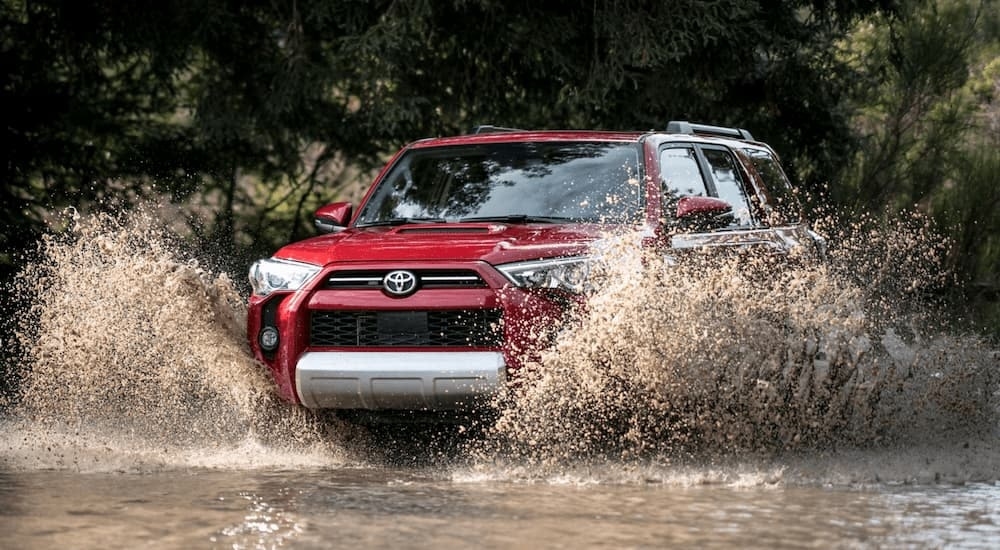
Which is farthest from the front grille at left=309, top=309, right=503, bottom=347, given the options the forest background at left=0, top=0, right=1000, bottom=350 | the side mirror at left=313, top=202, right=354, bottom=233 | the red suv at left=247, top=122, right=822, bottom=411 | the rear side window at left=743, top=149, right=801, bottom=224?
the forest background at left=0, top=0, right=1000, bottom=350

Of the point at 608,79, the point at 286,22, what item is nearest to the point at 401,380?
the point at 608,79

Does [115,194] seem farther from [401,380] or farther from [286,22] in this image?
[401,380]

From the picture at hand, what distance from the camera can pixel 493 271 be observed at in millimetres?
7531

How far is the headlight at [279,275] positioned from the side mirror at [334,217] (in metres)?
0.93

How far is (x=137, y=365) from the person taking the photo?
9141mm

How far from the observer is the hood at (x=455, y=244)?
300 inches

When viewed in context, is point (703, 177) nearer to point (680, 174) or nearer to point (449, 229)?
point (680, 174)

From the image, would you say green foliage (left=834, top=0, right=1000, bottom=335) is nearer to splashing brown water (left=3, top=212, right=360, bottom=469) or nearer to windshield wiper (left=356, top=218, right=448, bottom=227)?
windshield wiper (left=356, top=218, right=448, bottom=227)

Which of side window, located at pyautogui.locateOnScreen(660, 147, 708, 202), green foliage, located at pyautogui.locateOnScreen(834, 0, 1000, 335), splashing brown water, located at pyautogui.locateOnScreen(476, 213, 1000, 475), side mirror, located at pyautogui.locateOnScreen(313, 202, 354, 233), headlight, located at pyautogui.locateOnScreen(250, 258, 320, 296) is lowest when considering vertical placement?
splashing brown water, located at pyautogui.locateOnScreen(476, 213, 1000, 475)

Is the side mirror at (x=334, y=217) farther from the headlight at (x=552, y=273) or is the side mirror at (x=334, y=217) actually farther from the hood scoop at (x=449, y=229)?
the headlight at (x=552, y=273)

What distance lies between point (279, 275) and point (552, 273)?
1476 mm

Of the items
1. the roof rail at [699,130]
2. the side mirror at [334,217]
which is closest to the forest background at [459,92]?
the roof rail at [699,130]

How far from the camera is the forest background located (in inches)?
602

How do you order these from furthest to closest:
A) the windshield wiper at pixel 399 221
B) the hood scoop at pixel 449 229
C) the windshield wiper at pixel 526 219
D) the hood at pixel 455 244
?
1. the windshield wiper at pixel 399 221
2. the windshield wiper at pixel 526 219
3. the hood scoop at pixel 449 229
4. the hood at pixel 455 244
